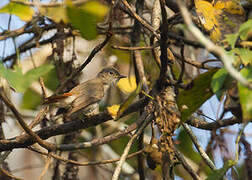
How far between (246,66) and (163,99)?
2.00 ft

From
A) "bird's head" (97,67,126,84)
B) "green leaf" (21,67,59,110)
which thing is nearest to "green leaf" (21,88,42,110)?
"green leaf" (21,67,59,110)

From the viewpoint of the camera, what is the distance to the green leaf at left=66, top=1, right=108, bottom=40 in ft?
5.15

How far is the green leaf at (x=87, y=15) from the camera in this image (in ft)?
5.15

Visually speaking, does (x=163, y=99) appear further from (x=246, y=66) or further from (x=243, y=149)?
(x=243, y=149)

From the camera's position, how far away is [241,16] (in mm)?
3365

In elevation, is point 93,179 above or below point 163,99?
below

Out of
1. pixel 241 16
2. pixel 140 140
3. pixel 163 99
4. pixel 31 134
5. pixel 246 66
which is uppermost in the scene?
pixel 241 16

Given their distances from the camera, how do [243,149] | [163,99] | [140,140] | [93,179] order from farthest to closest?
[93,179] → [140,140] → [243,149] → [163,99]

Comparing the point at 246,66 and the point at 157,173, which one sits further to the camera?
the point at 157,173

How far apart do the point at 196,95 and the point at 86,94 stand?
2537 mm

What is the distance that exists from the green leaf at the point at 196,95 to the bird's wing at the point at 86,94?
2186mm

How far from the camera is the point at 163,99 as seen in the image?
2279mm

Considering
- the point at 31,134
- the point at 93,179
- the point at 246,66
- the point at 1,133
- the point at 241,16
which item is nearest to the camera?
the point at 246,66

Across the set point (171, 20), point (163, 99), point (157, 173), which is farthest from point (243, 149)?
point (157, 173)
